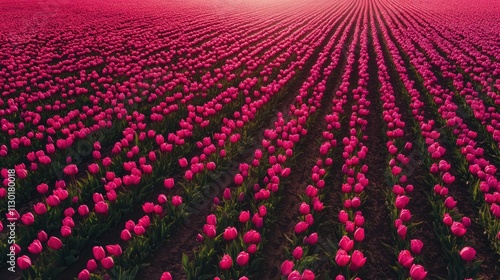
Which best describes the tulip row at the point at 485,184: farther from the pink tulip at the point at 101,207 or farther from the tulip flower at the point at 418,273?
the pink tulip at the point at 101,207

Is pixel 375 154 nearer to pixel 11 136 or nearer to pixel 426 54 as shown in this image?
pixel 11 136

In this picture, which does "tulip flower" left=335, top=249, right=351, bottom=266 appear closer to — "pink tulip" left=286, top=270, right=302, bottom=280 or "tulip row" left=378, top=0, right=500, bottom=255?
"pink tulip" left=286, top=270, right=302, bottom=280

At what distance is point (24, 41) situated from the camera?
12492 millimetres

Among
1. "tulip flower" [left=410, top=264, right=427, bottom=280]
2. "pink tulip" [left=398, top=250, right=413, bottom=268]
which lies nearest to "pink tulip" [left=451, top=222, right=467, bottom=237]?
"pink tulip" [left=398, top=250, right=413, bottom=268]

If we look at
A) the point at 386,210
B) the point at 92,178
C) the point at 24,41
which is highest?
the point at 24,41

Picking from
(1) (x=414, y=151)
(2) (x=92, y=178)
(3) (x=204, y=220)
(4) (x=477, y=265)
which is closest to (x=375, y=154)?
(1) (x=414, y=151)

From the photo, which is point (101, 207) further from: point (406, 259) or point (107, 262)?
point (406, 259)

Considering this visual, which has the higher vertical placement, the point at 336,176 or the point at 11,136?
the point at 11,136

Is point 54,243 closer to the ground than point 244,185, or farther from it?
farther from it

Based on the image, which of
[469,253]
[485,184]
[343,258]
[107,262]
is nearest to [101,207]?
[107,262]

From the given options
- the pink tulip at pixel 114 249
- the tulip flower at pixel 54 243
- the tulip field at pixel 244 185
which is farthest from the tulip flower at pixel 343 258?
the tulip flower at pixel 54 243

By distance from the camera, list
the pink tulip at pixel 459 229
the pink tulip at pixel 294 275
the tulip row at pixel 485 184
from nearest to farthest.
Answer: the pink tulip at pixel 294 275
the pink tulip at pixel 459 229
the tulip row at pixel 485 184

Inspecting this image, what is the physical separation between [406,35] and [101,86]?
1461 cm

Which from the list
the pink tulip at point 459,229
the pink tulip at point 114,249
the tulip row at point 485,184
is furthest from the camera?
the tulip row at point 485,184
